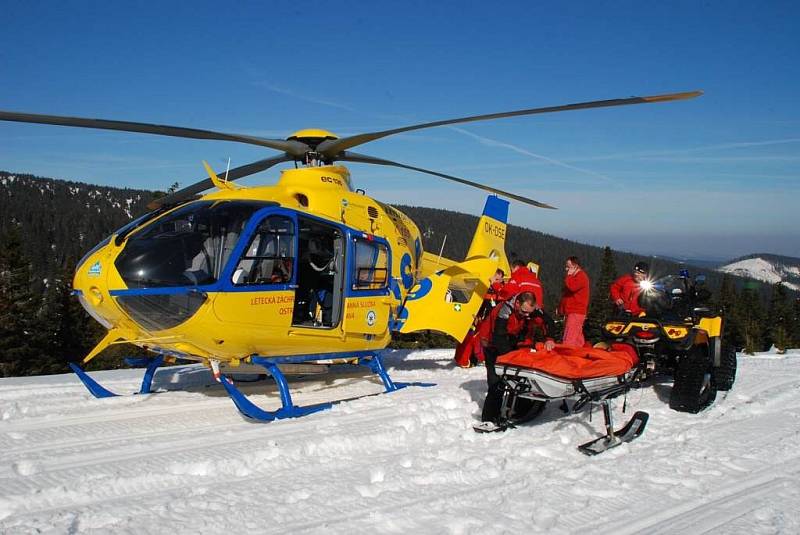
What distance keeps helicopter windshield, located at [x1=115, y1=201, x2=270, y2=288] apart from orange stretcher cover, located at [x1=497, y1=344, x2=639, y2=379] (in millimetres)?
3136

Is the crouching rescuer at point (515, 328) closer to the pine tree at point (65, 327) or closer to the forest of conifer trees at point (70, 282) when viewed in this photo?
the forest of conifer trees at point (70, 282)

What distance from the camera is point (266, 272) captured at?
6.47 m

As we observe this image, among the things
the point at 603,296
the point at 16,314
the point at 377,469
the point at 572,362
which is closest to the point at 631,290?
the point at 572,362

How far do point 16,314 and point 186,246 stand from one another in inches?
1021

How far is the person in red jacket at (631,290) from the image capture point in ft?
28.6

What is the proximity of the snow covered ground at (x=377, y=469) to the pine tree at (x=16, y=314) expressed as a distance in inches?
892

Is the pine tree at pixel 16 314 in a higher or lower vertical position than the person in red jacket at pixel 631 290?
lower

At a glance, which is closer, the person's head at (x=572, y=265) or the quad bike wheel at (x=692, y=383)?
the quad bike wheel at (x=692, y=383)

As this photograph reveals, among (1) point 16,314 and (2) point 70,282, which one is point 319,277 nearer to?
(1) point 16,314

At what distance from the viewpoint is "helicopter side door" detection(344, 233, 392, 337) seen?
7.58 m

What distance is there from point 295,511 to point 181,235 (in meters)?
3.34

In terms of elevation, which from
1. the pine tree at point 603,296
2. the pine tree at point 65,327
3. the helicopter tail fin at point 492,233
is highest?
the helicopter tail fin at point 492,233

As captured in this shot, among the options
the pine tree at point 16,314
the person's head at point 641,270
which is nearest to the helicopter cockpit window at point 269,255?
the person's head at point 641,270

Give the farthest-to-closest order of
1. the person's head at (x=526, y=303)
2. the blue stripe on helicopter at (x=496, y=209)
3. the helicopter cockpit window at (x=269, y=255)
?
1. the blue stripe on helicopter at (x=496, y=209)
2. the person's head at (x=526, y=303)
3. the helicopter cockpit window at (x=269, y=255)
